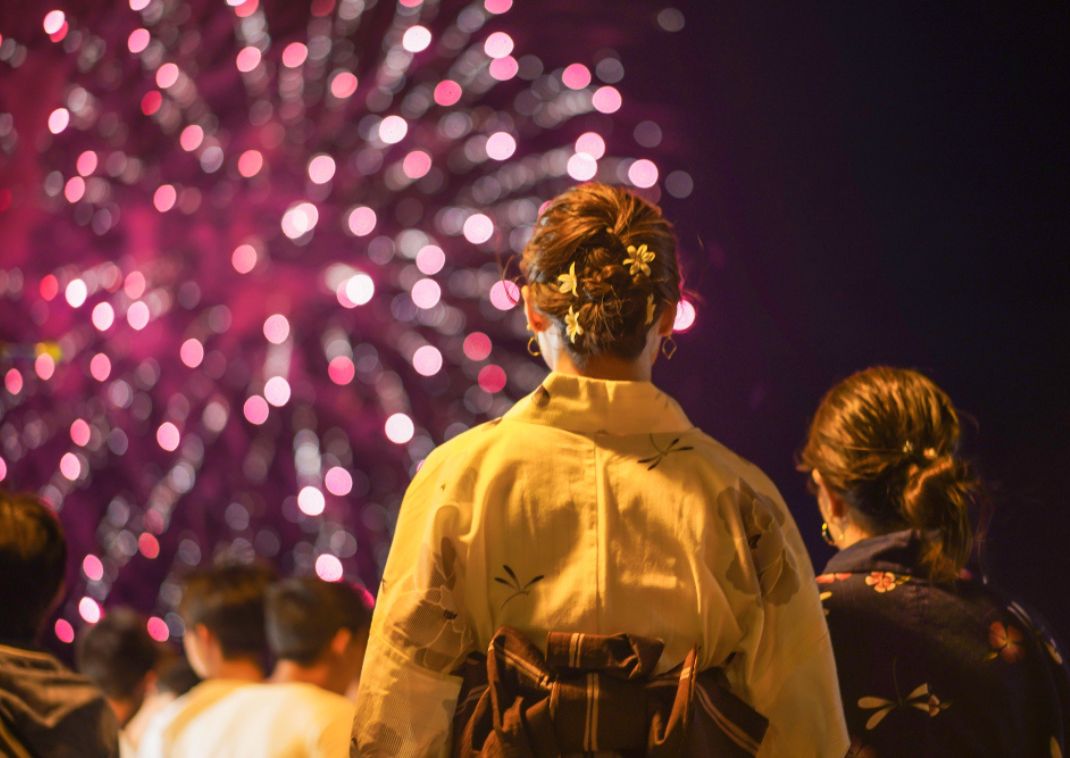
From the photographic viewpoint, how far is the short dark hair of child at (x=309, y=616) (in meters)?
2.28

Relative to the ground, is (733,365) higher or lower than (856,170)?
lower

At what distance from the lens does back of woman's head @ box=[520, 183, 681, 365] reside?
146 centimetres

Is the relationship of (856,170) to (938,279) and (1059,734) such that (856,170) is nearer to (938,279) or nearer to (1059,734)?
(938,279)

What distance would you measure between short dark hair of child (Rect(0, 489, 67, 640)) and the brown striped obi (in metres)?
0.68

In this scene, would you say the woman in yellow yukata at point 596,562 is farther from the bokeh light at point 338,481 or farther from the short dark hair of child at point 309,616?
the bokeh light at point 338,481

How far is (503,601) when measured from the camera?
4.64 ft

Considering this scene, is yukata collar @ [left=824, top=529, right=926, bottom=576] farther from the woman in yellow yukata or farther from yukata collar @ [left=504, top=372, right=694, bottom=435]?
yukata collar @ [left=504, top=372, right=694, bottom=435]

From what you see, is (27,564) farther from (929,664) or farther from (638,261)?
(929,664)

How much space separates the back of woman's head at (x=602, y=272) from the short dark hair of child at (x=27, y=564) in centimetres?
76

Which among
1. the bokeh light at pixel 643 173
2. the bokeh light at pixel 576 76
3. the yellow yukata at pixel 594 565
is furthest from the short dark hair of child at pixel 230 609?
the bokeh light at pixel 576 76

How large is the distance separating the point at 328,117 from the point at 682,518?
3.23 metres

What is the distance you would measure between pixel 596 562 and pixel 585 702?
0.49ft

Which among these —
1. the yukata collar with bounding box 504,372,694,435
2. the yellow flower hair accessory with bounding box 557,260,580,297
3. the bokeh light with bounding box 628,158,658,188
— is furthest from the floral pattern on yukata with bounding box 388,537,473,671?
the bokeh light with bounding box 628,158,658,188

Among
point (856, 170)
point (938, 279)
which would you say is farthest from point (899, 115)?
point (938, 279)
